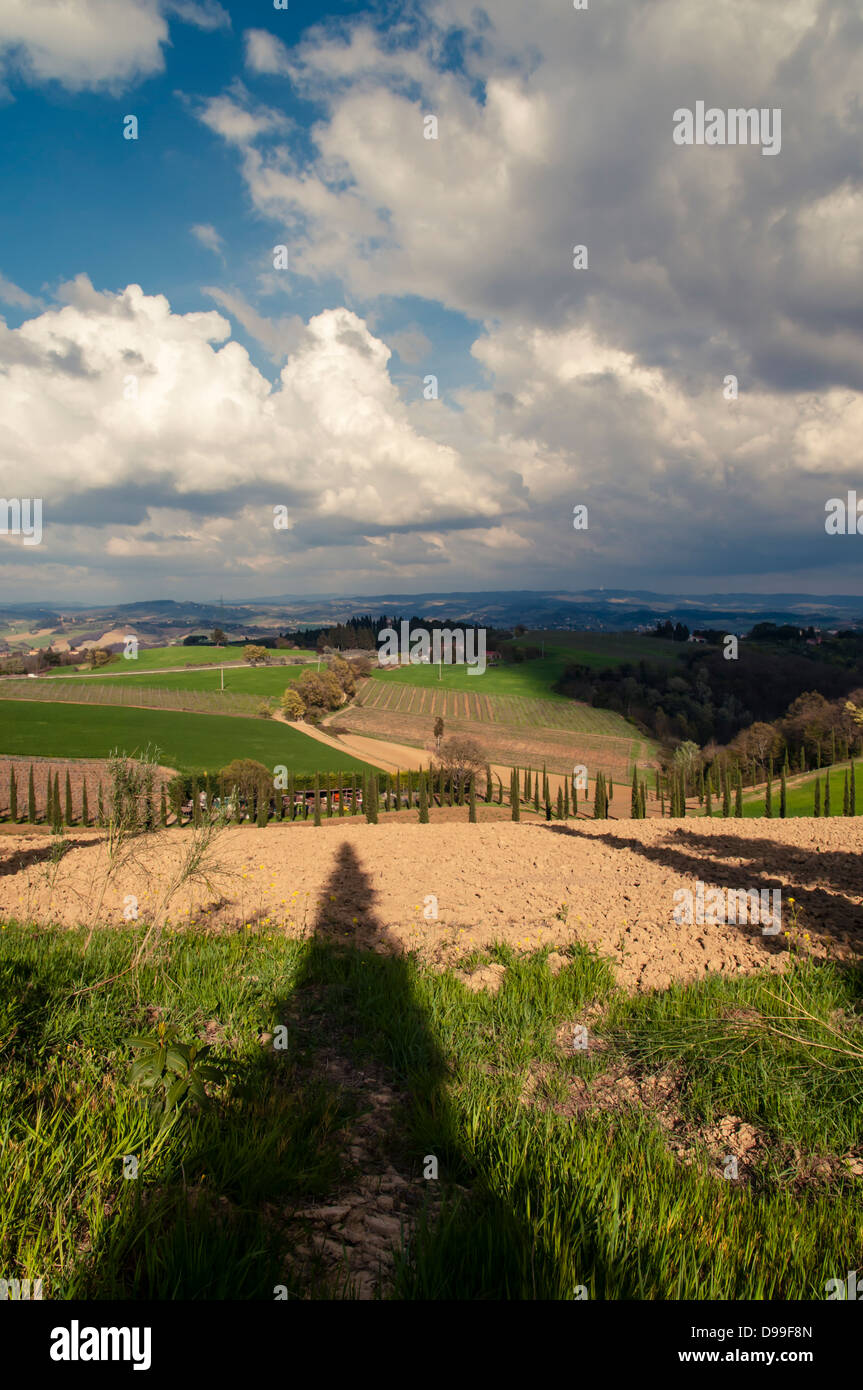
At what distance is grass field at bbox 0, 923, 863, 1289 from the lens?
2.43 metres

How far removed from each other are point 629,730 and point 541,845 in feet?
249

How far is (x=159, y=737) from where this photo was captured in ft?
211

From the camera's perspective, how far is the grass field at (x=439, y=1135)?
243 cm

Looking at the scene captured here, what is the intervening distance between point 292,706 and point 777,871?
80584 mm

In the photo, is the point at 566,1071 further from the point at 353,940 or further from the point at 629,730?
the point at 629,730

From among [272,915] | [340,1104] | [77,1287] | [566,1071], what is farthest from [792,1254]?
[272,915]

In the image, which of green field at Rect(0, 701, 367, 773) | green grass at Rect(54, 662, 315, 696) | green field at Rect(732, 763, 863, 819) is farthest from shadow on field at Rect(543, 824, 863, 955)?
green grass at Rect(54, 662, 315, 696)

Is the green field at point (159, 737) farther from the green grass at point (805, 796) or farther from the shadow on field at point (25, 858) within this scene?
the shadow on field at point (25, 858)

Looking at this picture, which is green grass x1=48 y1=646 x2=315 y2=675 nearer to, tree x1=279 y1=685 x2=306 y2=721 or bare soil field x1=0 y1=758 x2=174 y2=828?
tree x1=279 y1=685 x2=306 y2=721

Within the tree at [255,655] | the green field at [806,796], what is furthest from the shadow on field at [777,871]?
the tree at [255,655]

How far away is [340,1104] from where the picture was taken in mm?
3832

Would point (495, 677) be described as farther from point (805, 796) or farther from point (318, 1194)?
point (318, 1194)

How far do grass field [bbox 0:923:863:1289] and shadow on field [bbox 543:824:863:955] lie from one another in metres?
Result: 1.72

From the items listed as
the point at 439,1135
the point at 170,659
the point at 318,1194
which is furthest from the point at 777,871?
the point at 170,659
